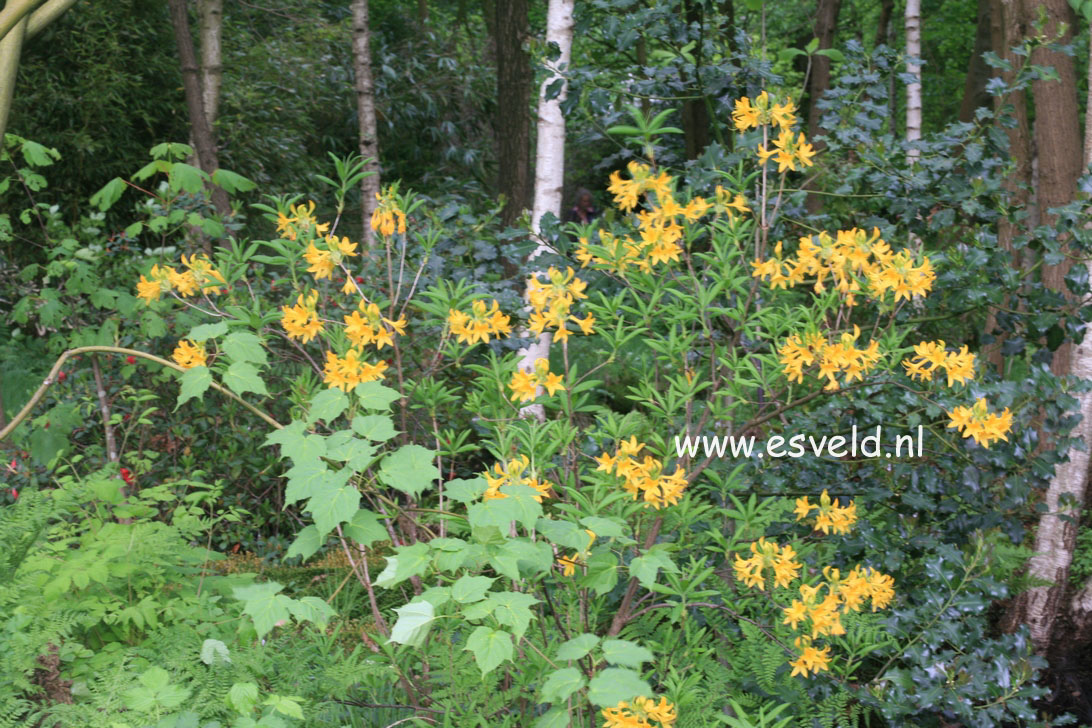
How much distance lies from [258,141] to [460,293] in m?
7.72

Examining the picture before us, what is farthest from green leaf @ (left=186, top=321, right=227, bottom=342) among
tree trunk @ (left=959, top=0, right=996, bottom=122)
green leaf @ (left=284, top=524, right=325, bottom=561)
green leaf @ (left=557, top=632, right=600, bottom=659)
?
tree trunk @ (left=959, top=0, right=996, bottom=122)

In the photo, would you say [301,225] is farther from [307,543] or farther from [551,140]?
[551,140]

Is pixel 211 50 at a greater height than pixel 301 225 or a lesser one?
greater

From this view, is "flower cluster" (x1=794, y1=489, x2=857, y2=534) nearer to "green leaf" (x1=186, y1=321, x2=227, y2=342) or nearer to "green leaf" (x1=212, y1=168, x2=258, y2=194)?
"green leaf" (x1=186, y1=321, x2=227, y2=342)

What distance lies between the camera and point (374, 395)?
7.48ft

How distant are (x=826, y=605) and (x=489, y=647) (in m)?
0.85

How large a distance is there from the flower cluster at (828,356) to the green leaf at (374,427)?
924mm

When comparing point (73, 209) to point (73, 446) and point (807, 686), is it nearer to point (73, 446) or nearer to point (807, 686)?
point (73, 446)

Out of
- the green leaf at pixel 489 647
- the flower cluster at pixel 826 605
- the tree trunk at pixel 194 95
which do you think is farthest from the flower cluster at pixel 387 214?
the tree trunk at pixel 194 95

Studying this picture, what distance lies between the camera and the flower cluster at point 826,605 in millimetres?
2209

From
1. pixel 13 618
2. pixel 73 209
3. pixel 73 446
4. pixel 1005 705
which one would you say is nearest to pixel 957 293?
pixel 1005 705

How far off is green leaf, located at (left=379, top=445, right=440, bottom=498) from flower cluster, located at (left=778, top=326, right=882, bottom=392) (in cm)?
86

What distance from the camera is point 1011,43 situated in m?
4.23

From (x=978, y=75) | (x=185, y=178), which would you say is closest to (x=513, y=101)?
(x=185, y=178)
